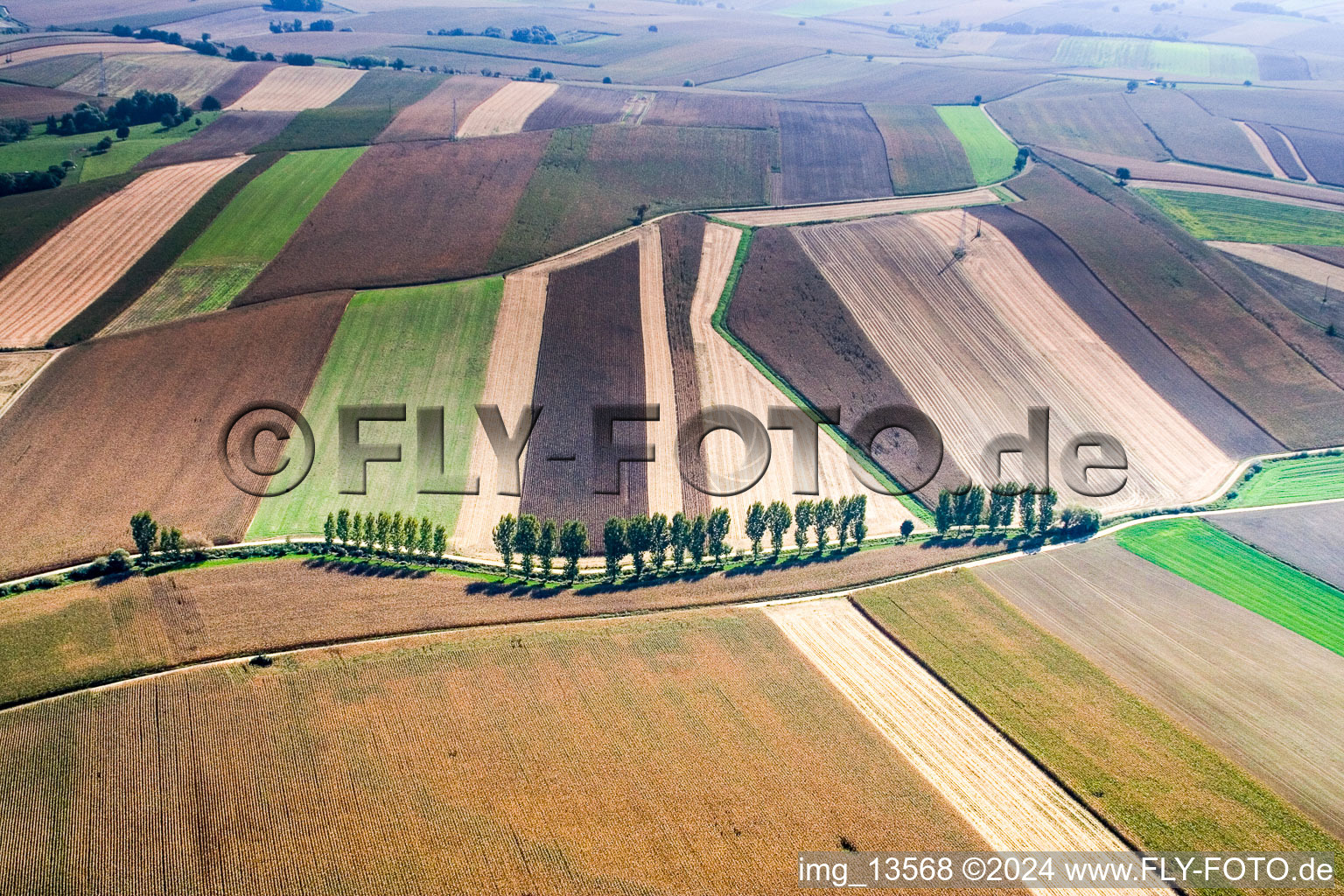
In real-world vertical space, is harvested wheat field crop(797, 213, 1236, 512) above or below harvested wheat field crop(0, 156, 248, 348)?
below

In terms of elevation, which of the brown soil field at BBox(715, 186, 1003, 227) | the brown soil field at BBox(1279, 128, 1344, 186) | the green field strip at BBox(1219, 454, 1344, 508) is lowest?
the green field strip at BBox(1219, 454, 1344, 508)

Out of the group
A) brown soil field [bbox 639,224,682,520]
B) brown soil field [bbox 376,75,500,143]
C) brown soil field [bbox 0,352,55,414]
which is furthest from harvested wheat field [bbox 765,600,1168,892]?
brown soil field [bbox 376,75,500,143]

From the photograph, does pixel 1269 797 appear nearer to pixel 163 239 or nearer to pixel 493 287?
pixel 493 287

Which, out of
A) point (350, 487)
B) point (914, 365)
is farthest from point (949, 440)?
point (350, 487)

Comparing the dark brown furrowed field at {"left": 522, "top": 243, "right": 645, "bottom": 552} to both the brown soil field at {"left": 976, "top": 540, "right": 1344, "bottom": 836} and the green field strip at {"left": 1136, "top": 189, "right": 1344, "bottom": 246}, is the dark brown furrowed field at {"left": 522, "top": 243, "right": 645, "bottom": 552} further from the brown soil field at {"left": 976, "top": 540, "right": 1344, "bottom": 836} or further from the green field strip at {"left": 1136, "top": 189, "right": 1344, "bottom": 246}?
the green field strip at {"left": 1136, "top": 189, "right": 1344, "bottom": 246}

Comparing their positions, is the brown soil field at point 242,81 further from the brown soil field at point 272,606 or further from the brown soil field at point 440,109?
the brown soil field at point 272,606

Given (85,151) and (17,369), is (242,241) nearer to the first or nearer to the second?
(17,369)

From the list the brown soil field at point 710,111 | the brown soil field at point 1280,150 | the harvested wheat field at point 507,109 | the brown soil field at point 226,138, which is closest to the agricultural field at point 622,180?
the brown soil field at point 710,111
